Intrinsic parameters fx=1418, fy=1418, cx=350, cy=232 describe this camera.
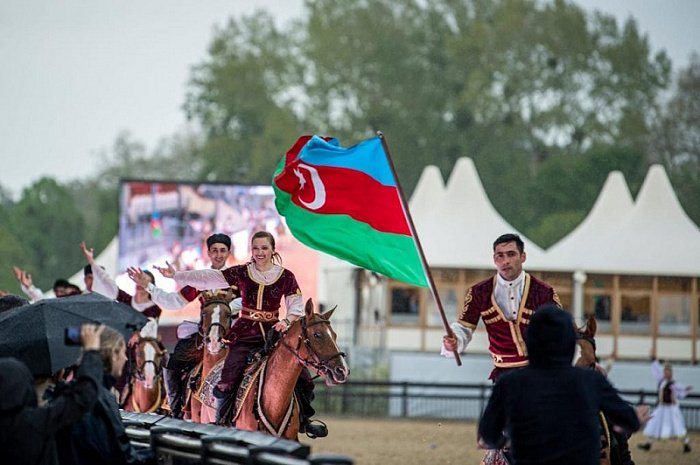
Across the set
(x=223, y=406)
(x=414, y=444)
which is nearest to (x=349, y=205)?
(x=223, y=406)

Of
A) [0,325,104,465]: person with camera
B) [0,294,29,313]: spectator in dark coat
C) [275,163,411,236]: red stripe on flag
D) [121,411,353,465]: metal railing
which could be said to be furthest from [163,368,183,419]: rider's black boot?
[0,325,104,465]: person with camera

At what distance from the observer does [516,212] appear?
240 feet

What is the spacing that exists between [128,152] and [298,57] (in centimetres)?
3662

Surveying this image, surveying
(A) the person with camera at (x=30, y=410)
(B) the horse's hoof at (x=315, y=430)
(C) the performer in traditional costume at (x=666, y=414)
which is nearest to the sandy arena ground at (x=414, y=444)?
(C) the performer in traditional costume at (x=666, y=414)

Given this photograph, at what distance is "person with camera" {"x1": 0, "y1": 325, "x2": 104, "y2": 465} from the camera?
6719mm

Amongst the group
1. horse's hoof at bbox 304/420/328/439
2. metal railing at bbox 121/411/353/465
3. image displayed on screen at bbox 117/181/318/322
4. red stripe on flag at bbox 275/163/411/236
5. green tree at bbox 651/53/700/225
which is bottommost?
horse's hoof at bbox 304/420/328/439

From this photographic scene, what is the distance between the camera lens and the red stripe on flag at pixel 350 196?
10.7 meters

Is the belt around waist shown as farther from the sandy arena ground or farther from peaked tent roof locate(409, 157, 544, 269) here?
peaked tent roof locate(409, 157, 544, 269)

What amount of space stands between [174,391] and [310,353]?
4.06m

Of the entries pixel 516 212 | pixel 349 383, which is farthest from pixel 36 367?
pixel 516 212

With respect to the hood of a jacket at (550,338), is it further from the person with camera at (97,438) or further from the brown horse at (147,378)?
the brown horse at (147,378)

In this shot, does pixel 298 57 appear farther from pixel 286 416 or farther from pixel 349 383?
pixel 286 416

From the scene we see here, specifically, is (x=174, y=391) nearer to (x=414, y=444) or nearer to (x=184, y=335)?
(x=184, y=335)

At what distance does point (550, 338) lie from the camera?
676 cm
